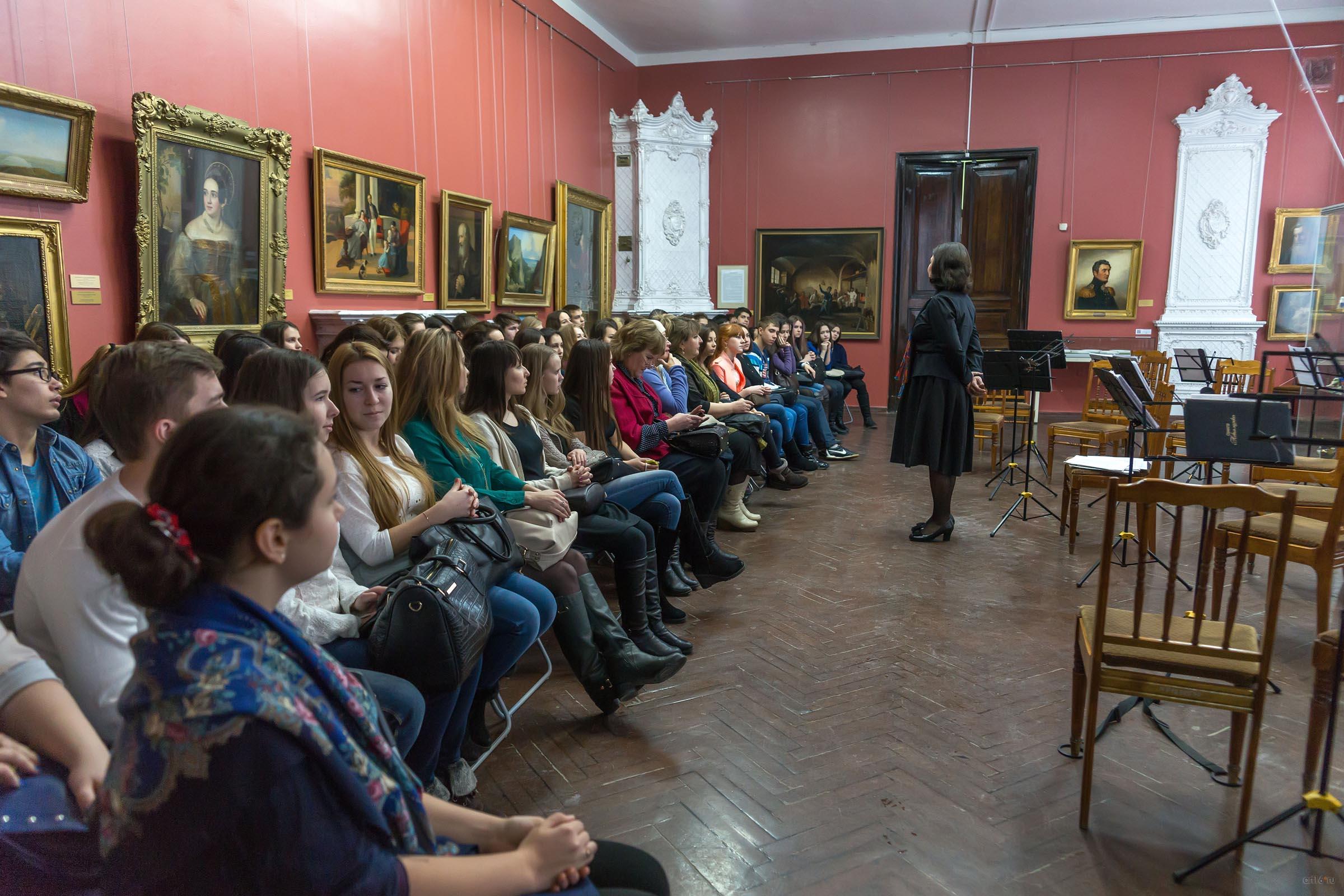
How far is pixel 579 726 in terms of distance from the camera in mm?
3246

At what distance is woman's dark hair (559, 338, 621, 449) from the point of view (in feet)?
14.9

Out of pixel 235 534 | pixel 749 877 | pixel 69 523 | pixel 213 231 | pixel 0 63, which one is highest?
pixel 0 63

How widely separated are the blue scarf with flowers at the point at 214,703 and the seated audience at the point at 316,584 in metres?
1.13

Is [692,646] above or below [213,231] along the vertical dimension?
below

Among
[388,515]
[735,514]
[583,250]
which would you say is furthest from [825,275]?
[388,515]

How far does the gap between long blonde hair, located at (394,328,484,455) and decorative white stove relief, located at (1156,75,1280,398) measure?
11.2 m

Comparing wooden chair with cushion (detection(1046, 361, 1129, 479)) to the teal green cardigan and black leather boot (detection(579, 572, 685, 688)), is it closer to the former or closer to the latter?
black leather boot (detection(579, 572, 685, 688))

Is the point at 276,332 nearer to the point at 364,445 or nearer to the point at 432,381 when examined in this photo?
the point at 432,381

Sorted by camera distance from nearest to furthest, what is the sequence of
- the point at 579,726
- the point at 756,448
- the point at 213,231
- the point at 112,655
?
the point at 112,655
the point at 579,726
the point at 213,231
the point at 756,448

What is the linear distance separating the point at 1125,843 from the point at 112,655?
263 centimetres

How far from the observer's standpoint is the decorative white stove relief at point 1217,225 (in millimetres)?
11227

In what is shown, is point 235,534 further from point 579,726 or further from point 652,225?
point 652,225

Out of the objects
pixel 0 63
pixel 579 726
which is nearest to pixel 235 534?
pixel 579 726

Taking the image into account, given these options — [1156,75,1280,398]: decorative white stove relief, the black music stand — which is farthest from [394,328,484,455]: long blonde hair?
[1156,75,1280,398]: decorative white stove relief
